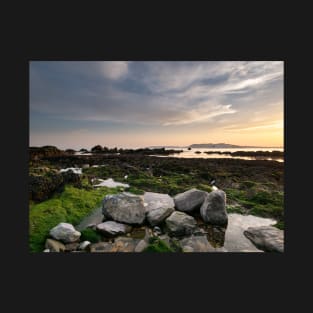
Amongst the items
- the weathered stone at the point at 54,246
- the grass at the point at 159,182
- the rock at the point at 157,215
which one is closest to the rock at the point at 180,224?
the rock at the point at 157,215

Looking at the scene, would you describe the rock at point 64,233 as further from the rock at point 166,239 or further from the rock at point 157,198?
the rock at point 157,198

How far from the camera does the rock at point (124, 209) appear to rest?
4125 millimetres

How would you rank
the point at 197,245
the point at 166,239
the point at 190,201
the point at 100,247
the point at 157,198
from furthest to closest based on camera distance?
the point at 157,198 < the point at 190,201 < the point at 166,239 < the point at 197,245 < the point at 100,247

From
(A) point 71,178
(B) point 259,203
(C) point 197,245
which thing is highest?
(A) point 71,178

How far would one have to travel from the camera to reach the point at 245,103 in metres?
5.60

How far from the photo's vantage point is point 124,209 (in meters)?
4.15

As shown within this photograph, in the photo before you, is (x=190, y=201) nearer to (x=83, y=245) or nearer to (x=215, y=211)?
(x=215, y=211)

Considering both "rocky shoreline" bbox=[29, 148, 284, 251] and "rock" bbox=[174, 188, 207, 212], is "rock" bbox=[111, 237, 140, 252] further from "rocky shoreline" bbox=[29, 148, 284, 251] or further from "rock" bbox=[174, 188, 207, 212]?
"rock" bbox=[174, 188, 207, 212]

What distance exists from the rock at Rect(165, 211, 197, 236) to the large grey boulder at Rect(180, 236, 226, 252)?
178 millimetres

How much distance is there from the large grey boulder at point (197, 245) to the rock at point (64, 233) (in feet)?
7.55

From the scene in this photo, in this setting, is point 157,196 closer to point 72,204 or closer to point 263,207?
point 72,204

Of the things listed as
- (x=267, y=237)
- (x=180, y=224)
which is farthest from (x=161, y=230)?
(x=267, y=237)

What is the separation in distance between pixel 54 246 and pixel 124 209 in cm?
156

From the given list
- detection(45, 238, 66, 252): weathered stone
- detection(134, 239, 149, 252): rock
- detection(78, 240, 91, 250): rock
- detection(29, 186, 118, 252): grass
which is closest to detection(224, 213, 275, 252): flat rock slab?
detection(134, 239, 149, 252): rock
